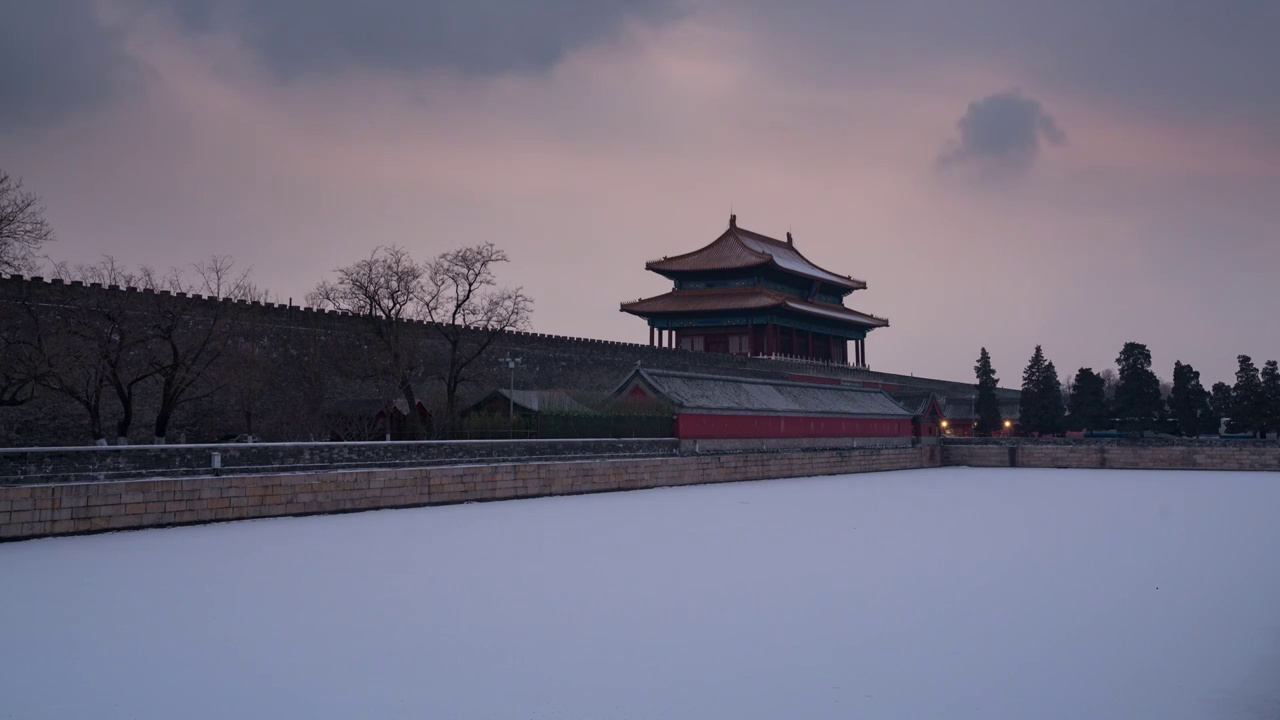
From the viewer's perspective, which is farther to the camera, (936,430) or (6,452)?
(936,430)

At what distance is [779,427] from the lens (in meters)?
37.9

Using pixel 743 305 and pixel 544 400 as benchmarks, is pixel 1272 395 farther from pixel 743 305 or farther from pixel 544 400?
pixel 544 400

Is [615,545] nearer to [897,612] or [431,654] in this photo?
[897,612]

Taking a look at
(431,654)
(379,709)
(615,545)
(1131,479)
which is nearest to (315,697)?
(379,709)

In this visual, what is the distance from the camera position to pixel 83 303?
86.9ft

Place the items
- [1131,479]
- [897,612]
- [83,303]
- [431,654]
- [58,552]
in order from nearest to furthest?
1. [431,654]
2. [897,612]
3. [58,552]
4. [83,303]
5. [1131,479]

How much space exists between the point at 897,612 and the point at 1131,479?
28.2m

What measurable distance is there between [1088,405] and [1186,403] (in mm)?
4692

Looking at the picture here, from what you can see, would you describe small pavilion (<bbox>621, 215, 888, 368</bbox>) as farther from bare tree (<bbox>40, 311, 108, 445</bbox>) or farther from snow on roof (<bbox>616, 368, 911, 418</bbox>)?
bare tree (<bbox>40, 311, 108, 445</bbox>)

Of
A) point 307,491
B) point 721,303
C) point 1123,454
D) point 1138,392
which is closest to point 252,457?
point 307,491

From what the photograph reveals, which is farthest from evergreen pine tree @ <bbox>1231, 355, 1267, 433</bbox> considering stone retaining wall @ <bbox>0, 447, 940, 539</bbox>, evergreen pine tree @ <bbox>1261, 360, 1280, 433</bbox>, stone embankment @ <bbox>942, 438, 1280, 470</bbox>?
stone retaining wall @ <bbox>0, 447, 940, 539</bbox>

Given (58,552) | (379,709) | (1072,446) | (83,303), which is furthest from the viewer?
(1072,446)

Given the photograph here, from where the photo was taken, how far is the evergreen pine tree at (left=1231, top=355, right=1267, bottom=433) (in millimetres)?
44844

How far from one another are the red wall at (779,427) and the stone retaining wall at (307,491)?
4.55 feet
